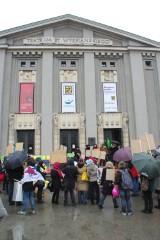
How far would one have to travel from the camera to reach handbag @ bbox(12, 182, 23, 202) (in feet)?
29.4

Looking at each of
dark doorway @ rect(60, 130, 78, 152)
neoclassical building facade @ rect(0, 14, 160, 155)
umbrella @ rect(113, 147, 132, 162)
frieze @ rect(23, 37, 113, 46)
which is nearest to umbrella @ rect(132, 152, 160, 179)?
umbrella @ rect(113, 147, 132, 162)

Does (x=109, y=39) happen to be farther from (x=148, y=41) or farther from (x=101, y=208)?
(x=101, y=208)

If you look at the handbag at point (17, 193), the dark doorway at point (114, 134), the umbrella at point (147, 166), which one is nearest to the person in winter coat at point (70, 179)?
the handbag at point (17, 193)

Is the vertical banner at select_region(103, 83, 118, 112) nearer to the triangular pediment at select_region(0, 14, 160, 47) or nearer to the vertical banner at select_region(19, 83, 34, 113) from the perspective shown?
the triangular pediment at select_region(0, 14, 160, 47)

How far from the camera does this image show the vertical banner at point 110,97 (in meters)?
22.7

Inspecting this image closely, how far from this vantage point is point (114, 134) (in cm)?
2286

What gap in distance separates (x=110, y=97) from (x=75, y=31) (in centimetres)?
816

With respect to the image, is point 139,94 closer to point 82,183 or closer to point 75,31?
point 75,31

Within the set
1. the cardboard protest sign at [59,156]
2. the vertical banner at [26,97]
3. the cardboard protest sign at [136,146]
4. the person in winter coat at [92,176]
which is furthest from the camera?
the vertical banner at [26,97]

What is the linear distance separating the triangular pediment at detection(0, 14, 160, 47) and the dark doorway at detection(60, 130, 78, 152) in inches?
403

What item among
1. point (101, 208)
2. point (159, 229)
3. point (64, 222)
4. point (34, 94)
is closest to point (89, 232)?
point (64, 222)

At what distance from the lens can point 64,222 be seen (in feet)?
22.7

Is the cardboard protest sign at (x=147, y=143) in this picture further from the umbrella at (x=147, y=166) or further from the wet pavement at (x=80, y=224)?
the umbrella at (x=147, y=166)

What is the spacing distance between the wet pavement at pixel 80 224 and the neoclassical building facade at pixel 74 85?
1304cm
